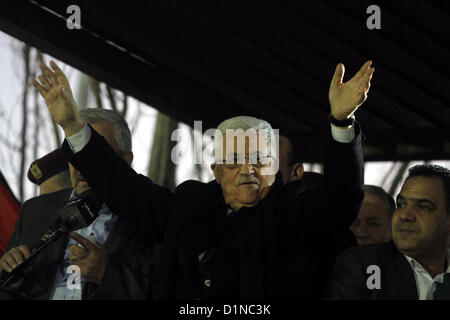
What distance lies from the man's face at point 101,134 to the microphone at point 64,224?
0.44 metres

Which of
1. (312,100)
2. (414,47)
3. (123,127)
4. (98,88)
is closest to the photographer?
(123,127)

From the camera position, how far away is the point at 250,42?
7.12 meters

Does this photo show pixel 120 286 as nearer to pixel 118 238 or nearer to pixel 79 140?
pixel 118 238

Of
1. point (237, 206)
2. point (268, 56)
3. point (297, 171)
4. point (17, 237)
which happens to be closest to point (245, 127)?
point (237, 206)

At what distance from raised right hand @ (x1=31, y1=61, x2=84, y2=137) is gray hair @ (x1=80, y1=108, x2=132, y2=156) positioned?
49 centimetres

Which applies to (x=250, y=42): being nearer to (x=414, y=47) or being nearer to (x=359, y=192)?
(x=414, y=47)

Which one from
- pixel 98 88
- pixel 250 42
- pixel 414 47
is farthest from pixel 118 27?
pixel 98 88

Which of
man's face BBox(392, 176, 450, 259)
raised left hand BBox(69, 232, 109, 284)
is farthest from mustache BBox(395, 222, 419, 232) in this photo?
raised left hand BBox(69, 232, 109, 284)

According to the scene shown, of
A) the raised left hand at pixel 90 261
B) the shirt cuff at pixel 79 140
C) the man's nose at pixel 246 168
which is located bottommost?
the raised left hand at pixel 90 261

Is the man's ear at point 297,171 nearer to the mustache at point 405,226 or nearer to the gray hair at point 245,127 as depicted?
the gray hair at point 245,127

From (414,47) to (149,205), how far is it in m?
2.31

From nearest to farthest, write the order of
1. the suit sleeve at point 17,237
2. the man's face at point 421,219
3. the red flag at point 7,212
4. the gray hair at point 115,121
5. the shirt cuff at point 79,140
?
the man's face at point 421,219 → the shirt cuff at point 79,140 → the suit sleeve at point 17,237 → the gray hair at point 115,121 → the red flag at point 7,212

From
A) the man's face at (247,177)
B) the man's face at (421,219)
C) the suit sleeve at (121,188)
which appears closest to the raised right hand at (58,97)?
the suit sleeve at (121,188)

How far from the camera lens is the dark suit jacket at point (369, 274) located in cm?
462
